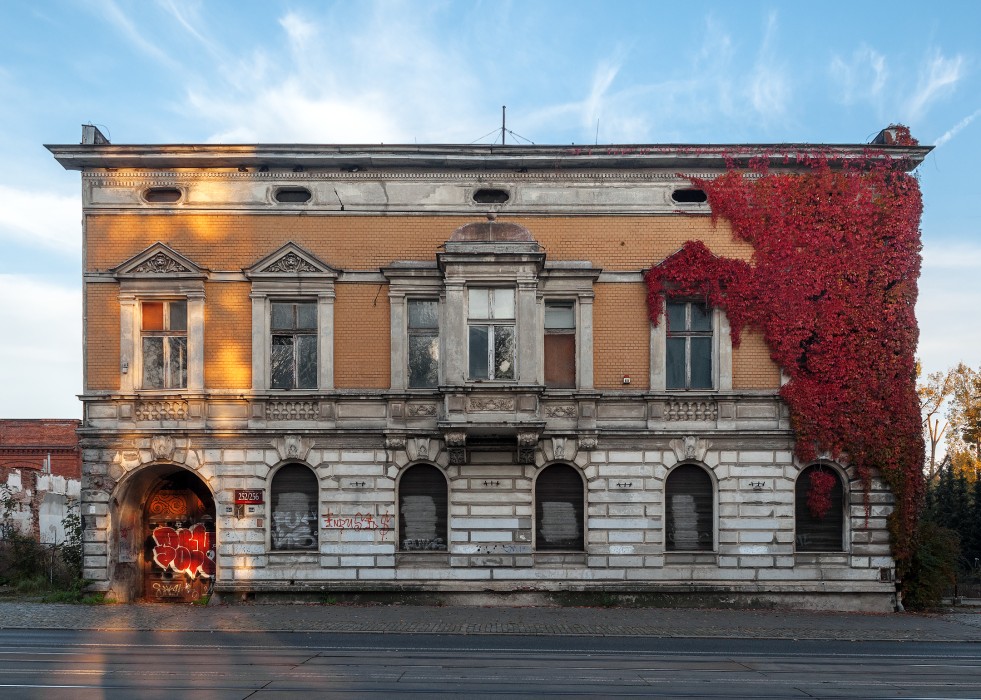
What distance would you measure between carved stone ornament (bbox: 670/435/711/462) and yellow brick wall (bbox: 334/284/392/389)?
7.46 meters

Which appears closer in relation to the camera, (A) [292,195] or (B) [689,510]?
(B) [689,510]

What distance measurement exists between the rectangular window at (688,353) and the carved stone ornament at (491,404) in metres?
4.25

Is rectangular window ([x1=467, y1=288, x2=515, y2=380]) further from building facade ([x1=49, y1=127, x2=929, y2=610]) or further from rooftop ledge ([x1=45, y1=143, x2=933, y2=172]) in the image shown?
rooftop ledge ([x1=45, y1=143, x2=933, y2=172])

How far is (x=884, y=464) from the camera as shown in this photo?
20078 millimetres

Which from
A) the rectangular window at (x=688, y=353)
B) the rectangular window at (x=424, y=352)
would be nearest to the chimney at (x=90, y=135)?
the rectangular window at (x=424, y=352)

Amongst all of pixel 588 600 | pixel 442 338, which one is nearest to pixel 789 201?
pixel 442 338

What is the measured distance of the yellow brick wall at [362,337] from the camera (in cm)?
2062

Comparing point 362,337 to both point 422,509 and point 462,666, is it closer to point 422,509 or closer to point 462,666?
point 422,509

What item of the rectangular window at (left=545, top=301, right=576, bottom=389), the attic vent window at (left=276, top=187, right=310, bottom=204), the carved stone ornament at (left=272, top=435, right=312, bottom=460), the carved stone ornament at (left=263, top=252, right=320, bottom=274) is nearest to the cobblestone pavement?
the carved stone ornament at (left=272, top=435, right=312, bottom=460)

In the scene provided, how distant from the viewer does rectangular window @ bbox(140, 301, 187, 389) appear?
2088cm

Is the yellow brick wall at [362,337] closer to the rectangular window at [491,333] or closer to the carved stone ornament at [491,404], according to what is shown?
the rectangular window at [491,333]

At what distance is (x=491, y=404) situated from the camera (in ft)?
64.4

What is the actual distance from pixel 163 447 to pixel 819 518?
16.7 m

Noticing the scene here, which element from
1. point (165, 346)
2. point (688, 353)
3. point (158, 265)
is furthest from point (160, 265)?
point (688, 353)
